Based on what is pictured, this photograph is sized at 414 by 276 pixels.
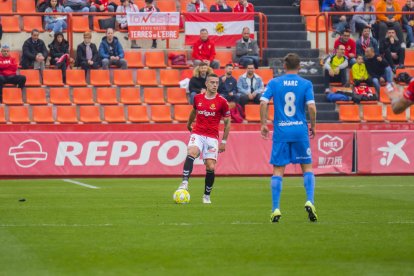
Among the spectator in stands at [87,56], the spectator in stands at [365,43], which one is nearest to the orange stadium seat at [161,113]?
the spectator in stands at [87,56]

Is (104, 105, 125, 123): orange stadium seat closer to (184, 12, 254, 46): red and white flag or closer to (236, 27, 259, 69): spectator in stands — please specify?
(184, 12, 254, 46): red and white flag

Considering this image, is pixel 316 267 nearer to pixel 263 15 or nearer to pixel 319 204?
pixel 319 204

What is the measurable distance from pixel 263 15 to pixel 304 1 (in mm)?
2879

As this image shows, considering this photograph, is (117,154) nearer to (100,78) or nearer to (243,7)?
(100,78)

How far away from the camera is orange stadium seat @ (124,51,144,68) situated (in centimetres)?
3128

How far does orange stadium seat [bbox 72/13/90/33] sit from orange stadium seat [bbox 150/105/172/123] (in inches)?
156

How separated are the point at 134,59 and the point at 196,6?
2763 millimetres

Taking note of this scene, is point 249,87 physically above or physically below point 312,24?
below

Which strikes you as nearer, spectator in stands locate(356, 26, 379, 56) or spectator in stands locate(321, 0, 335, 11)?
spectator in stands locate(356, 26, 379, 56)

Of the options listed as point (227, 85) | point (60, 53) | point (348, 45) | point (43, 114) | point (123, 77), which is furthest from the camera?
point (348, 45)

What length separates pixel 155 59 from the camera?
31516mm

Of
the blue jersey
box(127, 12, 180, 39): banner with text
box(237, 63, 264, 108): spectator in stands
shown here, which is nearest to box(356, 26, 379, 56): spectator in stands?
box(237, 63, 264, 108): spectator in stands

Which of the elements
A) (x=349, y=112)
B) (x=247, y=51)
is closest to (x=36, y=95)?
(x=247, y=51)

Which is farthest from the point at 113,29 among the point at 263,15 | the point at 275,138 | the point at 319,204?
the point at 275,138
